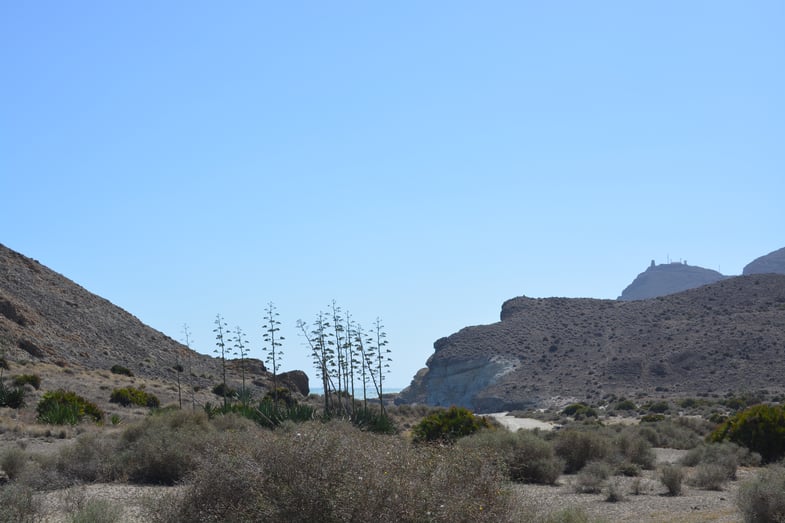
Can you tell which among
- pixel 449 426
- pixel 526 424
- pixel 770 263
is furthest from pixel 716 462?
pixel 770 263

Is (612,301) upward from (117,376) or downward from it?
upward

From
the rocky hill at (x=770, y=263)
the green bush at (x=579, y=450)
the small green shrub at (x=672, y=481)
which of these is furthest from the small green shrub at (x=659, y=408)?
the rocky hill at (x=770, y=263)

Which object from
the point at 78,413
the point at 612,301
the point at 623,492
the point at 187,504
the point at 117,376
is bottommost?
the point at 623,492

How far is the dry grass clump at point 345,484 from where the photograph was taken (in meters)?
7.95

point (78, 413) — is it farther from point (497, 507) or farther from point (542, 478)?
point (497, 507)

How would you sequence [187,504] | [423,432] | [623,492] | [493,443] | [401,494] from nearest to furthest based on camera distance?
[401,494]
[187,504]
[623,492]
[493,443]
[423,432]

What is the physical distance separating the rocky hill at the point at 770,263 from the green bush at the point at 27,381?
15381cm

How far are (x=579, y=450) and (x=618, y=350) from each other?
5375 cm

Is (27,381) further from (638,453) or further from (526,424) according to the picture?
(638,453)

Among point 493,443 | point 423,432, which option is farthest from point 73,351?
point 493,443

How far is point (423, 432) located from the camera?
23.2m

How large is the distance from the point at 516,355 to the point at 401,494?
2808 inches

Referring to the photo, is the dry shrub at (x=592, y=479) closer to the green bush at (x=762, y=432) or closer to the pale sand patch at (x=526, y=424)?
the green bush at (x=762, y=432)

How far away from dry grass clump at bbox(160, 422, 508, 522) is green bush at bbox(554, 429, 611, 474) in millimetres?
11980
